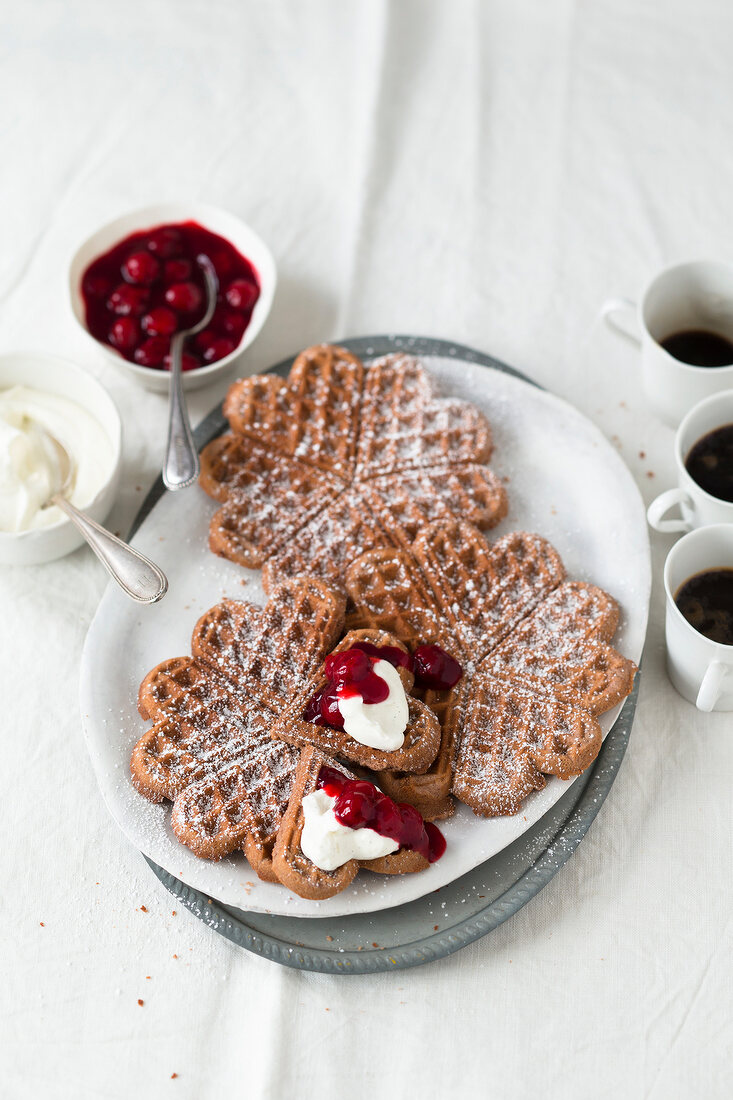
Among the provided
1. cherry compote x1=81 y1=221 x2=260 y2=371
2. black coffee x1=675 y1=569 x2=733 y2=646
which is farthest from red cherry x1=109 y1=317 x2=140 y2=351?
black coffee x1=675 y1=569 x2=733 y2=646

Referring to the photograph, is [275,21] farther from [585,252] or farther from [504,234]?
[585,252]

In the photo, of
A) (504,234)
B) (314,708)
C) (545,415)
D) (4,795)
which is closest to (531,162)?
(504,234)

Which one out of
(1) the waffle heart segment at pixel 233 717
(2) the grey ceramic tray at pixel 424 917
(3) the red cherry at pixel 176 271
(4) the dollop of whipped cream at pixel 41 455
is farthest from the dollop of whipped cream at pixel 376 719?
(3) the red cherry at pixel 176 271

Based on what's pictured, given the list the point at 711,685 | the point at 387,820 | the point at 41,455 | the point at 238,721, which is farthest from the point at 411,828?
the point at 41,455

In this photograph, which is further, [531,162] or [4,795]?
[531,162]

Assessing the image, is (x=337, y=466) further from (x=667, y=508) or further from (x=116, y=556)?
(x=667, y=508)

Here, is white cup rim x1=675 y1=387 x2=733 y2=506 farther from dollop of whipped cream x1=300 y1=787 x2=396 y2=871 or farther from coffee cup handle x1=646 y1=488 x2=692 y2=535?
dollop of whipped cream x1=300 y1=787 x2=396 y2=871

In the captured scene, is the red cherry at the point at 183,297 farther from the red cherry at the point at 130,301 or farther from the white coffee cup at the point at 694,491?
the white coffee cup at the point at 694,491
